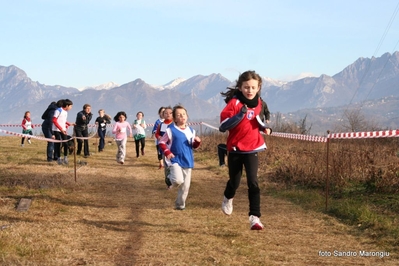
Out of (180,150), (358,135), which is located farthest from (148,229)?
(358,135)

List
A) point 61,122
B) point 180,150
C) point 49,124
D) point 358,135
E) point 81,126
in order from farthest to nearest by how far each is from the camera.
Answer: point 81,126
point 49,124
point 61,122
point 358,135
point 180,150

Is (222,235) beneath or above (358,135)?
beneath

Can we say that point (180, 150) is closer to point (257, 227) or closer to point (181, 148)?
point (181, 148)

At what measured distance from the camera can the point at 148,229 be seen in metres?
7.46

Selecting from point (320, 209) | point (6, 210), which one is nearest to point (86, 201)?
point (6, 210)

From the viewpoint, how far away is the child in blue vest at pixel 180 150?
8172 mm

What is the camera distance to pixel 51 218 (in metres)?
7.94

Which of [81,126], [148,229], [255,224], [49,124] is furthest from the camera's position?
[81,126]

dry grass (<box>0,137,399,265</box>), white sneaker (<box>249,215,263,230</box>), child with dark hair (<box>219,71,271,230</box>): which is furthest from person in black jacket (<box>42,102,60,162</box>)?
white sneaker (<box>249,215,263,230</box>)

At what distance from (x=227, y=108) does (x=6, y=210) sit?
12.5 ft

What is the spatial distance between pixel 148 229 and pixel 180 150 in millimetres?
1427

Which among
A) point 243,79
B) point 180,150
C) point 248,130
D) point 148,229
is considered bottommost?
point 148,229

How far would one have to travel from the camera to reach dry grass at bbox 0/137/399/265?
19.4 feet

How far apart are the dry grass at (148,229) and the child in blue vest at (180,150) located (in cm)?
60
